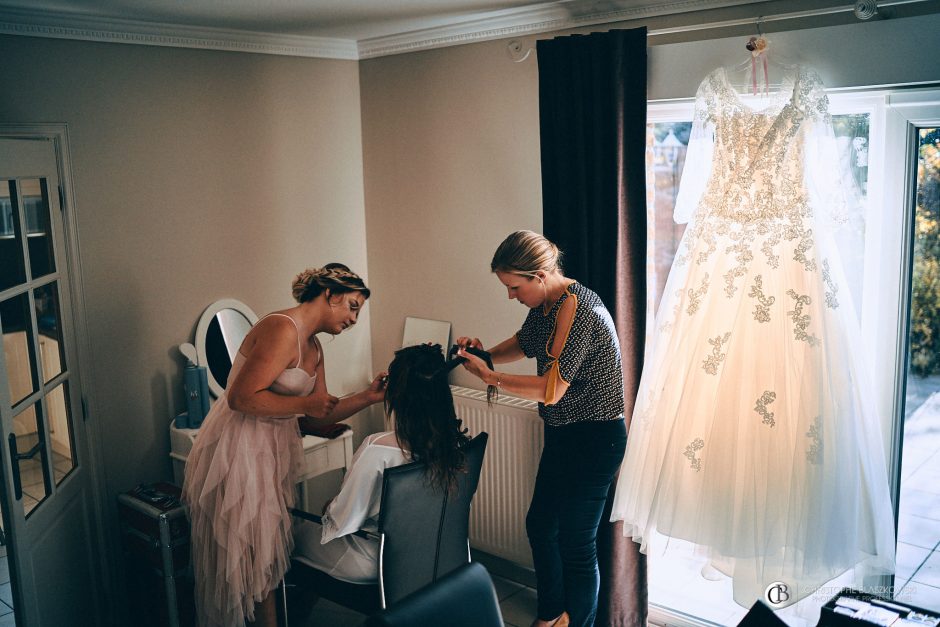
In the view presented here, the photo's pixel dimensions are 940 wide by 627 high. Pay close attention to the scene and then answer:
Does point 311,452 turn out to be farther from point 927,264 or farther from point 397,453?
point 927,264

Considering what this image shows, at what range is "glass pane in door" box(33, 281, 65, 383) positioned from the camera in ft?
9.22

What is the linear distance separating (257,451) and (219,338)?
3.01ft

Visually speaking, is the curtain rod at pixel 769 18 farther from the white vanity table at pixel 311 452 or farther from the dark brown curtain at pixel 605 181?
the white vanity table at pixel 311 452

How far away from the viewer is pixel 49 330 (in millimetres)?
2885

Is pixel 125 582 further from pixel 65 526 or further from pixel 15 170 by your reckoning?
pixel 15 170

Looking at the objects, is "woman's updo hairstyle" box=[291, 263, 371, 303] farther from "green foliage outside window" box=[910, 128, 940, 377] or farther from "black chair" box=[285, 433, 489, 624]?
"green foliage outside window" box=[910, 128, 940, 377]

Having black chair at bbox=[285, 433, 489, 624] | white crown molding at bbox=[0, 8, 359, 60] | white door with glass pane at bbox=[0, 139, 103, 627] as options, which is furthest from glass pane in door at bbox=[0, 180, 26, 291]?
black chair at bbox=[285, 433, 489, 624]

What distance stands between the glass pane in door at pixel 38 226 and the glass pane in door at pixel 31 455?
49cm

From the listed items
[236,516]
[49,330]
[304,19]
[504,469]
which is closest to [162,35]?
[304,19]

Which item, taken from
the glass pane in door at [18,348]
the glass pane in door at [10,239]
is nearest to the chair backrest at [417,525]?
the glass pane in door at [18,348]

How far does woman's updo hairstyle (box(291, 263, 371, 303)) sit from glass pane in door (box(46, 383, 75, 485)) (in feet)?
3.22

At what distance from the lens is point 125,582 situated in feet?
10.6

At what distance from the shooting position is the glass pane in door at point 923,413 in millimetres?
2371

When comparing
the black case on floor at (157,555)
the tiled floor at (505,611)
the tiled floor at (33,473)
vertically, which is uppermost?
the tiled floor at (33,473)
